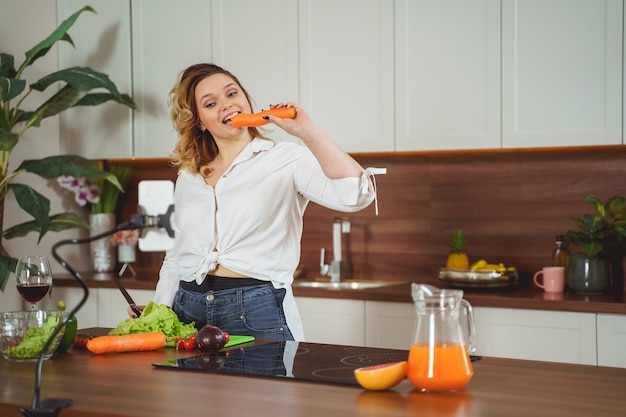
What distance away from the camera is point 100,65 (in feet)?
14.8

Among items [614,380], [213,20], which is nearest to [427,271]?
[213,20]

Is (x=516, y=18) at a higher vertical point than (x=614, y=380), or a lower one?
higher

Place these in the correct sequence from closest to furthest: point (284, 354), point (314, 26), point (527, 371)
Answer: point (527, 371)
point (284, 354)
point (314, 26)

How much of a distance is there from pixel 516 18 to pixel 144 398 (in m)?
2.47

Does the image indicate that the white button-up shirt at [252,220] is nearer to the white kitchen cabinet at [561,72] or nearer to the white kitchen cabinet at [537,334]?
the white kitchen cabinet at [537,334]

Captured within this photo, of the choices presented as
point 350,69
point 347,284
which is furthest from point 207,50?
point 347,284

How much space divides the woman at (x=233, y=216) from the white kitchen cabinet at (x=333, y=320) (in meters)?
0.96

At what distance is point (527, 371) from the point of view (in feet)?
5.99

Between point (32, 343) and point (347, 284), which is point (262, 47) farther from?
point (32, 343)

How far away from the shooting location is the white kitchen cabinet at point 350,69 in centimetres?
379

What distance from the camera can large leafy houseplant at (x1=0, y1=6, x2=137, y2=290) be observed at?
3.92m

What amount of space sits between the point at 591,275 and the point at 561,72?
81 centimetres

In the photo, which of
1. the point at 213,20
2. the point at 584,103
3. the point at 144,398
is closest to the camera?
the point at 144,398

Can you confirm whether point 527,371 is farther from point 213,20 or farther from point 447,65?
point 213,20
